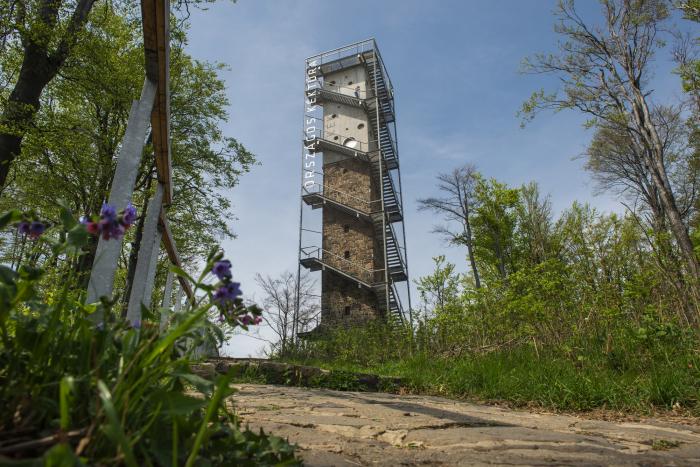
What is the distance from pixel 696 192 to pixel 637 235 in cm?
1616

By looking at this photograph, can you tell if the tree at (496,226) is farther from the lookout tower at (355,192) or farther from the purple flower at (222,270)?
the purple flower at (222,270)

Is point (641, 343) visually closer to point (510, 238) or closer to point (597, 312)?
point (597, 312)

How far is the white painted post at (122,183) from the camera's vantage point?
1.94 metres

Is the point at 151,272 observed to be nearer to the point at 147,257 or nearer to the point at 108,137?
the point at 147,257

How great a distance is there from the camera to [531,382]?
4.45 meters

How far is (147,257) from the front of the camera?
3088 mm

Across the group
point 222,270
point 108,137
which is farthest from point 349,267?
point 222,270

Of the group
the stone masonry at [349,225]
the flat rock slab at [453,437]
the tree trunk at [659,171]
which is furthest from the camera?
the stone masonry at [349,225]

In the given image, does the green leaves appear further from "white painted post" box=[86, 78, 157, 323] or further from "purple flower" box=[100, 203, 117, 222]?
"white painted post" box=[86, 78, 157, 323]

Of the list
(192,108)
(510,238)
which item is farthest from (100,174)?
(510,238)

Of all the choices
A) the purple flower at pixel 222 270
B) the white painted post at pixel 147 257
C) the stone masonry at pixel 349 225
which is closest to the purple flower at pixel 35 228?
the purple flower at pixel 222 270

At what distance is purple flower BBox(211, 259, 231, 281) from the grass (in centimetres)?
390

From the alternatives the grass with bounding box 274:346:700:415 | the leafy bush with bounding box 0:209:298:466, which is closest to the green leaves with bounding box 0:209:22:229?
the leafy bush with bounding box 0:209:298:466

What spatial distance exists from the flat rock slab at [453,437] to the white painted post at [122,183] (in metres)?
0.89
